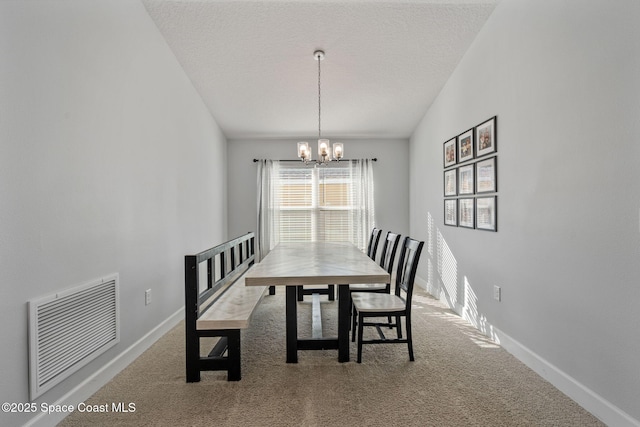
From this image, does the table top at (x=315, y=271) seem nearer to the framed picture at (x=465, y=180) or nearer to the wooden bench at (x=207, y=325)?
the wooden bench at (x=207, y=325)

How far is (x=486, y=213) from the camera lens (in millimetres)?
2893

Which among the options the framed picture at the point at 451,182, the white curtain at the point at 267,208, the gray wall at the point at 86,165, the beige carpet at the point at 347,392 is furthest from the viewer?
the white curtain at the point at 267,208

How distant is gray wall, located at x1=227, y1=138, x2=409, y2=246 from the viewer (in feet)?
18.2

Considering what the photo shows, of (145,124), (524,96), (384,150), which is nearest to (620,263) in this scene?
(524,96)

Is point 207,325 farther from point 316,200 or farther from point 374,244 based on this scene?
point 316,200

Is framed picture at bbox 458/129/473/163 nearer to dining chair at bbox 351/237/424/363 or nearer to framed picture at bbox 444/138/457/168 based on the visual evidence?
framed picture at bbox 444/138/457/168

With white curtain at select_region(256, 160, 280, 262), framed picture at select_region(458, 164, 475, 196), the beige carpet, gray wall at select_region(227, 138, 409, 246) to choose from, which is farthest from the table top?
gray wall at select_region(227, 138, 409, 246)

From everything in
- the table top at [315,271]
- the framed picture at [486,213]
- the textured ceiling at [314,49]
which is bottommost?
the table top at [315,271]

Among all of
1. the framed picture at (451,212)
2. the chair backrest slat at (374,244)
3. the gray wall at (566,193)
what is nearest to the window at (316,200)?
the chair backrest slat at (374,244)

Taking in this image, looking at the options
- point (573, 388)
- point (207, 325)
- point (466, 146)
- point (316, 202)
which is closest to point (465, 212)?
point (466, 146)

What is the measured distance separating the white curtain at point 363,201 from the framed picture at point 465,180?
85.1 inches

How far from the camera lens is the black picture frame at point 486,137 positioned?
2756mm

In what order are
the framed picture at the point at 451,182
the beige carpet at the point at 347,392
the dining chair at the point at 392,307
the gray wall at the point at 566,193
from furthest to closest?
the framed picture at the point at 451,182, the dining chair at the point at 392,307, the beige carpet at the point at 347,392, the gray wall at the point at 566,193

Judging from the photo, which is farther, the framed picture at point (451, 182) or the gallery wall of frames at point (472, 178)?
the framed picture at point (451, 182)
